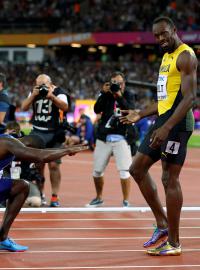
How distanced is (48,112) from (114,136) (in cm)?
96

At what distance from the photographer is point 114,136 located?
33.6ft

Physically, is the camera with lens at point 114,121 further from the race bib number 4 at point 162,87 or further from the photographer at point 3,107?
the race bib number 4 at point 162,87

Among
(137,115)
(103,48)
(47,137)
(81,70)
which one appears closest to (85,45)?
(103,48)

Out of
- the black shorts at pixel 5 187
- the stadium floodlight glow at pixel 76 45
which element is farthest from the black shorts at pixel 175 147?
the stadium floodlight glow at pixel 76 45

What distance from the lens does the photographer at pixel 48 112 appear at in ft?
→ 33.1

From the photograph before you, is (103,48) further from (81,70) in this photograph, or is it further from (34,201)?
(34,201)

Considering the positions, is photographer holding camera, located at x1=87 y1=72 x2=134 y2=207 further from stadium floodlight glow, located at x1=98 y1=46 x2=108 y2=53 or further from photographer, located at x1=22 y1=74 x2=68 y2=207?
stadium floodlight glow, located at x1=98 y1=46 x2=108 y2=53

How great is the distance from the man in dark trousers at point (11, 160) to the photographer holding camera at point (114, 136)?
3384 millimetres

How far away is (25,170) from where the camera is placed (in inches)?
415

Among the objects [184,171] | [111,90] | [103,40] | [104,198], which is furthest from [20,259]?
[103,40]

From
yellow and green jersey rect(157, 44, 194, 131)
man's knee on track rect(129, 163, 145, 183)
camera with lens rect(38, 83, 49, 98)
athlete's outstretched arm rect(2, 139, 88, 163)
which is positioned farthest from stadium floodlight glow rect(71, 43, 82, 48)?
athlete's outstretched arm rect(2, 139, 88, 163)

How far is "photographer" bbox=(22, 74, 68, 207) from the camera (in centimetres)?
1009

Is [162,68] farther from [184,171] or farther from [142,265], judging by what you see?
[184,171]

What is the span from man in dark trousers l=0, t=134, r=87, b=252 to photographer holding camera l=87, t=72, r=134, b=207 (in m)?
3.38
